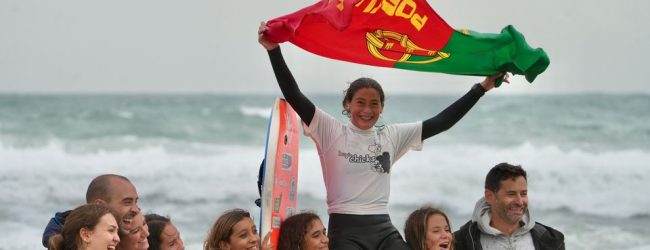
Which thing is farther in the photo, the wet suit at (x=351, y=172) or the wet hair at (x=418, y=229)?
the wet hair at (x=418, y=229)

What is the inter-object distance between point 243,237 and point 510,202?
1.50 meters

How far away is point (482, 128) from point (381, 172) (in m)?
15.1

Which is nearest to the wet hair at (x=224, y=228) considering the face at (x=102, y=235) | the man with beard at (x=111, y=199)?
the man with beard at (x=111, y=199)

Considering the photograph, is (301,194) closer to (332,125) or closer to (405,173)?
(405,173)

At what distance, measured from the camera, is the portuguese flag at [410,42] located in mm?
6562

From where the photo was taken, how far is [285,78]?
20.4 ft

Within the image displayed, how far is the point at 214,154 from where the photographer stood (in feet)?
61.0

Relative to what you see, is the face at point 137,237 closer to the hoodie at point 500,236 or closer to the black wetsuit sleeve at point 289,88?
the black wetsuit sleeve at point 289,88

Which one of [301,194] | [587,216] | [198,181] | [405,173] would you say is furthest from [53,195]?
[587,216]

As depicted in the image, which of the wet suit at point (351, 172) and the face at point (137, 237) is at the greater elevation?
the wet suit at point (351, 172)

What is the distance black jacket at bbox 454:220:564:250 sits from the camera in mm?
6543

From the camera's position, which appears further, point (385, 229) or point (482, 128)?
point (482, 128)

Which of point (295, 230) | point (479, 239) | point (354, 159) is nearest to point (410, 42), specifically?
point (354, 159)

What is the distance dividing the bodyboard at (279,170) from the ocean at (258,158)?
18.4 ft
